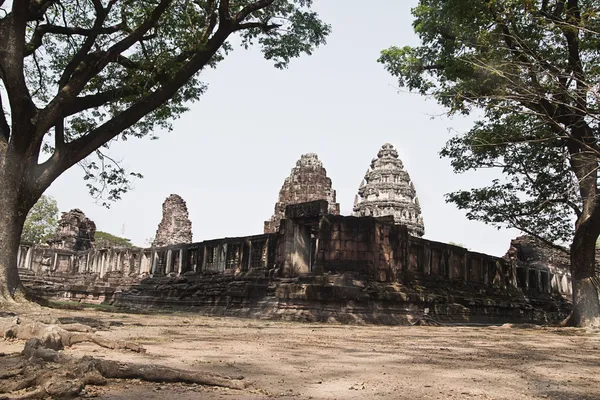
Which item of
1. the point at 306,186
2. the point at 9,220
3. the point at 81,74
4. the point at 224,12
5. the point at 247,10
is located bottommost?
the point at 9,220

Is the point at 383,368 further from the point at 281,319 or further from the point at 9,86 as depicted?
the point at 9,86

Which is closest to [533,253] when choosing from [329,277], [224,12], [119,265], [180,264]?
[329,277]

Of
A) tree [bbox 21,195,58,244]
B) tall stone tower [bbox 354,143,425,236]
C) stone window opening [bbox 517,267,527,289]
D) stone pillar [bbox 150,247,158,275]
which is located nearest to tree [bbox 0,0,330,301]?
stone pillar [bbox 150,247,158,275]

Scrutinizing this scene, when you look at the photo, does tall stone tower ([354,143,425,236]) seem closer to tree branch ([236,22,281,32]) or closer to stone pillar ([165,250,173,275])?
stone pillar ([165,250,173,275])

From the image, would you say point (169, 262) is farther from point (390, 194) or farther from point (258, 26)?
point (390, 194)

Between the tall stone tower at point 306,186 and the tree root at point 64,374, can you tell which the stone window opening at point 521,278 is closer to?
the tall stone tower at point 306,186

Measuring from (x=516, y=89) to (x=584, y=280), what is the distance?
21.1 feet

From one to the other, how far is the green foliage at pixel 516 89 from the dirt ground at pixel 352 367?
175 inches

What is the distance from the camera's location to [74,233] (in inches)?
1316

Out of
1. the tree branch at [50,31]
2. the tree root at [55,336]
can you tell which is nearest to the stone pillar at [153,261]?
the tree branch at [50,31]

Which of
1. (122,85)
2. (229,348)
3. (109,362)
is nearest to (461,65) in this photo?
(122,85)

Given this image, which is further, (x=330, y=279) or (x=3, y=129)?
(x=330, y=279)

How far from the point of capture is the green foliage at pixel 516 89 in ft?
32.8

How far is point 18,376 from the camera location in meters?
3.53
